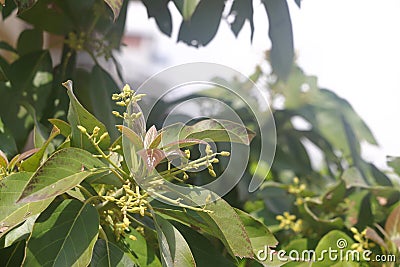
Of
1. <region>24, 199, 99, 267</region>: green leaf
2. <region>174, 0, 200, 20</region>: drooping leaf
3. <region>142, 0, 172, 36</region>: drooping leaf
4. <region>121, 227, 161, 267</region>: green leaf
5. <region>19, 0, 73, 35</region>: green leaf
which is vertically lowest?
<region>121, 227, 161, 267</region>: green leaf

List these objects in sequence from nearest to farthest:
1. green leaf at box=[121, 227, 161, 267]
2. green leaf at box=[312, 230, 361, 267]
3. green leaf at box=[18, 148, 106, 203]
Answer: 1. green leaf at box=[18, 148, 106, 203]
2. green leaf at box=[121, 227, 161, 267]
3. green leaf at box=[312, 230, 361, 267]

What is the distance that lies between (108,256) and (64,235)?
54mm

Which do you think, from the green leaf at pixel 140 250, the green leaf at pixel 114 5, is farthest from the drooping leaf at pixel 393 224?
the green leaf at pixel 114 5

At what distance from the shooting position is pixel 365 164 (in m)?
0.95

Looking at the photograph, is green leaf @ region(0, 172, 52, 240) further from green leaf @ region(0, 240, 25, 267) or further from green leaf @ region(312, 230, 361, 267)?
green leaf @ region(312, 230, 361, 267)

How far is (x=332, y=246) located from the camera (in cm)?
68

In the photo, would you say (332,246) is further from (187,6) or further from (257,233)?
(187,6)

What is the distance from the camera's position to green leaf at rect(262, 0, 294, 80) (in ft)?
2.30

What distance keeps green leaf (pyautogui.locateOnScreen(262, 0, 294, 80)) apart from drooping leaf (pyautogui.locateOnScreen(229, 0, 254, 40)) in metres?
0.02

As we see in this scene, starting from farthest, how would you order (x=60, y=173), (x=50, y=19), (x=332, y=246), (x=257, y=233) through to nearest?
(x=50, y=19)
(x=332, y=246)
(x=257, y=233)
(x=60, y=173)

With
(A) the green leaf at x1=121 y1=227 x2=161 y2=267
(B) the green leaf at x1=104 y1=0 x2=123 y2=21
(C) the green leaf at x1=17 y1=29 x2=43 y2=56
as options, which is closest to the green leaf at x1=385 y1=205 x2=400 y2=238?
(A) the green leaf at x1=121 y1=227 x2=161 y2=267

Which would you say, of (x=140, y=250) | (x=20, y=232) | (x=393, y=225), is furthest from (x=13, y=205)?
(x=393, y=225)

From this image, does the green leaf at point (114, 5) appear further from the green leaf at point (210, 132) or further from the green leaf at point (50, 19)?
the green leaf at point (50, 19)

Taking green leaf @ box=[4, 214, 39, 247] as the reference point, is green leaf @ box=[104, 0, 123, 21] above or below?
above
